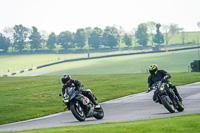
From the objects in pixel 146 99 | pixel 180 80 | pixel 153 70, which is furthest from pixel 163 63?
pixel 153 70

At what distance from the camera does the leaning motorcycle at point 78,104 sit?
18866 mm

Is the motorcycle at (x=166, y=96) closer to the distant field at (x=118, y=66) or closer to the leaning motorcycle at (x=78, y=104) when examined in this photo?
the leaning motorcycle at (x=78, y=104)

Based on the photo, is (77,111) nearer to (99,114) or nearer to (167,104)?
(99,114)

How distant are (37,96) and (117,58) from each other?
382 feet

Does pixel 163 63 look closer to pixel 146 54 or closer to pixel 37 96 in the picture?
pixel 146 54

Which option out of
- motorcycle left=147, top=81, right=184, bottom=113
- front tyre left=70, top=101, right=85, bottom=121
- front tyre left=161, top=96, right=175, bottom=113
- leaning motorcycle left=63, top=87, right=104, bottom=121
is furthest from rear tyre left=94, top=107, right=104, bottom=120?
front tyre left=161, top=96, right=175, bottom=113

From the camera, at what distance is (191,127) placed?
47.0 ft

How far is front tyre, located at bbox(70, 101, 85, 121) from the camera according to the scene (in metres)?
18.9

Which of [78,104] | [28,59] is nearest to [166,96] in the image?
[78,104]

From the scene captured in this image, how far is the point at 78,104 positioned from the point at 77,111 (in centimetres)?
29

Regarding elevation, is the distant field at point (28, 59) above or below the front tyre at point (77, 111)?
below

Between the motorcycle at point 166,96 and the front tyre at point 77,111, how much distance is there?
11.5 feet

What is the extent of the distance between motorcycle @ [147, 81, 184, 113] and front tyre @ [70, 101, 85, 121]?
3496mm

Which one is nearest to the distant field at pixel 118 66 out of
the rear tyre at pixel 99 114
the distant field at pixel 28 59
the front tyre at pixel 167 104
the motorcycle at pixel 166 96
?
the distant field at pixel 28 59
